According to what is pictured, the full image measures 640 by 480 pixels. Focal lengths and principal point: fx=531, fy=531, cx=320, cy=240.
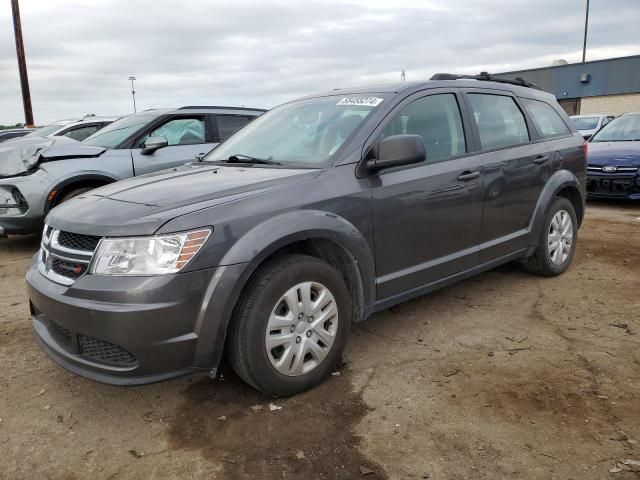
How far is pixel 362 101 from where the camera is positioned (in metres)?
3.58

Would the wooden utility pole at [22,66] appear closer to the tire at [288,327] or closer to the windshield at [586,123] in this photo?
the windshield at [586,123]

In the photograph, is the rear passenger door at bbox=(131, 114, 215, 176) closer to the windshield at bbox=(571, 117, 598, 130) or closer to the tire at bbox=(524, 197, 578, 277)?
the tire at bbox=(524, 197, 578, 277)

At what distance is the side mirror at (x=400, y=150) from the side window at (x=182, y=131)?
4.44 m

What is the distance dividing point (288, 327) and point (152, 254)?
2.63 feet

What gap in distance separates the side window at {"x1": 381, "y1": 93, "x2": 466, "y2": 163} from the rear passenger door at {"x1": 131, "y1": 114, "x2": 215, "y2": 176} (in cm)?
353

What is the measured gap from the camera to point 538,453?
2377mm

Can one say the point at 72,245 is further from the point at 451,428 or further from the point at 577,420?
the point at 577,420

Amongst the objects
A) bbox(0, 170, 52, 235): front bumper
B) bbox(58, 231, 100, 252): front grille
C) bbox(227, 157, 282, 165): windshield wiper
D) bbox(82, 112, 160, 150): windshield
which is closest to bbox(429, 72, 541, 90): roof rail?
bbox(227, 157, 282, 165): windshield wiper

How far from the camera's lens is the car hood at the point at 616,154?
8.19 m

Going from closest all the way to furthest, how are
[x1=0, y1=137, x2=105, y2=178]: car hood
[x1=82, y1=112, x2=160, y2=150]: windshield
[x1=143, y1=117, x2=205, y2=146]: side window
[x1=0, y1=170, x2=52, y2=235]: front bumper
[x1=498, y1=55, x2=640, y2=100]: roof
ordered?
[x1=0, y1=170, x2=52, y2=235]: front bumper < [x1=0, y1=137, x2=105, y2=178]: car hood < [x1=82, y1=112, x2=160, y2=150]: windshield < [x1=143, y1=117, x2=205, y2=146]: side window < [x1=498, y1=55, x2=640, y2=100]: roof

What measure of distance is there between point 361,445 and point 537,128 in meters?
3.35

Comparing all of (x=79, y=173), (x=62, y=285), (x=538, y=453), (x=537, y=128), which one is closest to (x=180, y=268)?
(x=62, y=285)

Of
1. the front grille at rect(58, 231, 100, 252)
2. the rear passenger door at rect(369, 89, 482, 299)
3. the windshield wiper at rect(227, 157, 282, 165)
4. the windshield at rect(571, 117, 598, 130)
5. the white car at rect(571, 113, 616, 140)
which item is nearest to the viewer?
the front grille at rect(58, 231, 100, 252)

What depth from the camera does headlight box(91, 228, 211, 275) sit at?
96.3 inches
